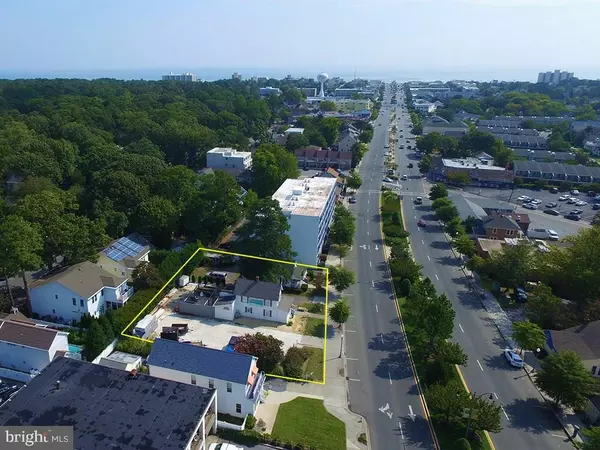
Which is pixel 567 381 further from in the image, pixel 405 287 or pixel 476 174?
pixel 476 174

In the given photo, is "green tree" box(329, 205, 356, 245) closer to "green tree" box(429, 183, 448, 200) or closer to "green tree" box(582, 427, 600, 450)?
"green tree" box(429, 183, 448, 200)

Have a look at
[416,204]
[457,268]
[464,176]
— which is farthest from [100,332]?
[464,176]

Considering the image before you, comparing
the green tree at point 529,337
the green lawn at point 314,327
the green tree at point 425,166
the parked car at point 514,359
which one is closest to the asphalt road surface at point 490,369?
the parked car at point 514,359

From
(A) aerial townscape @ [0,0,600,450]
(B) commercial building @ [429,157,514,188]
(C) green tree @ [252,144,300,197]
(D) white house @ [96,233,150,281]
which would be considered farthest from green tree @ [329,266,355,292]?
(B) commercial building @ [429,157,514,188]

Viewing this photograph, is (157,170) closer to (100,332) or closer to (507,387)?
(100,332)

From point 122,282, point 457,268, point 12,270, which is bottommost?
point 457,268

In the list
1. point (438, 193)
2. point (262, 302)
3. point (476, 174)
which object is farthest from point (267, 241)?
point (476, 174)
